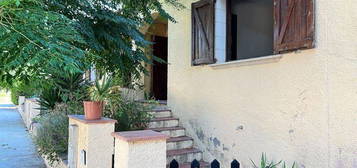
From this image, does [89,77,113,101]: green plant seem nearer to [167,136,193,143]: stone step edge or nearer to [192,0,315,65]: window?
[167,136,193,143]: stone step edge

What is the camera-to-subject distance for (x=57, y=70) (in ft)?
5.57

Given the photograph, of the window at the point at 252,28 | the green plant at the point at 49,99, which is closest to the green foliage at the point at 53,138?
the green plant at the point at 49,99

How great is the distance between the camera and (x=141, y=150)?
223cm

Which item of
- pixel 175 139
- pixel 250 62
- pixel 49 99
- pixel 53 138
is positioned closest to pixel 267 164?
pixel 250 62

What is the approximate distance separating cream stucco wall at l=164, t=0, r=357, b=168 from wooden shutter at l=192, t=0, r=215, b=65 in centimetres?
25

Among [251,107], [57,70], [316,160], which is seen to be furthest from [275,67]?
[57,70]

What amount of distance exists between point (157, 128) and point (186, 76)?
1.30 m

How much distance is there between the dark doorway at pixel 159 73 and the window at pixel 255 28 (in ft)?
12.9

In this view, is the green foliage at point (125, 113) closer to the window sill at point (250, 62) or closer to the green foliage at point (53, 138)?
the green foliage at point (53, 138)

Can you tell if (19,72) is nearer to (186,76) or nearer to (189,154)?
(189,154)

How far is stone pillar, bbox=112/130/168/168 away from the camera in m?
2.20

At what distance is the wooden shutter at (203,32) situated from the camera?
215 inches

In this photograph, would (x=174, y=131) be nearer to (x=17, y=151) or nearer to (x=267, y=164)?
(x=267, y=164)

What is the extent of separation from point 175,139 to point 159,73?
4.44 m
